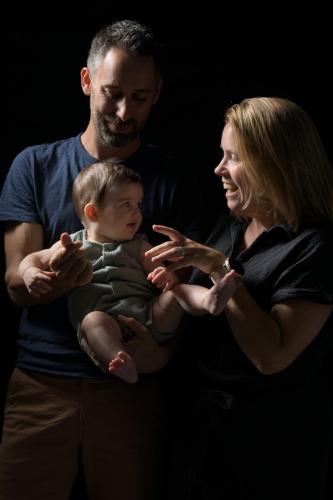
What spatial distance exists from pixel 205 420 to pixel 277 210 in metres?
0.65

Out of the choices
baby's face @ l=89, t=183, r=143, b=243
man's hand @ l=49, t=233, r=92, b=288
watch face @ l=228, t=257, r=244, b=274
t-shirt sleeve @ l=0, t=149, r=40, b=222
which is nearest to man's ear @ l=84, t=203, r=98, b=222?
baby's face @ l=89, t=183, r=143, b=243

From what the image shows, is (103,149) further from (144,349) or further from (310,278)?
(310,278)

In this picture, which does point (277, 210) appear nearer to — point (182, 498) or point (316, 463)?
point (316, 463)

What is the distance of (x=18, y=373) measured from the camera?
2.62 meters

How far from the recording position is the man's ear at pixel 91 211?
2.37 meters

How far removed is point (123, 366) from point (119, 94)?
2.93 ft

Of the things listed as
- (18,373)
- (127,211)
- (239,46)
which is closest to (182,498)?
(18,373)

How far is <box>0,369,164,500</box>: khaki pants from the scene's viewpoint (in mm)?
2482

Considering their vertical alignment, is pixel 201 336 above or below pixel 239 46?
below

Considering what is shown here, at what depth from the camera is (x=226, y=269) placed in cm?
218

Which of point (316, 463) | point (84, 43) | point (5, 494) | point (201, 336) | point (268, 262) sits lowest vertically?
point (5, 494)

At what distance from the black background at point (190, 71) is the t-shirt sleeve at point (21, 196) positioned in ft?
1.45

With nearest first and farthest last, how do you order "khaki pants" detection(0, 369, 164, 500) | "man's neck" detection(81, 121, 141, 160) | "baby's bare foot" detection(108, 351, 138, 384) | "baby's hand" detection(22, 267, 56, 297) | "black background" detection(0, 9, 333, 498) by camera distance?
"baby's bare foot" detection(108, 351, 138, 384), "baby's hand" detection(22, 267, 56, 297), "khaki pants" detection(0, 369, 164, 500), "man's neck" detection(81, 121, 141, 160), "black background" detection(0, 9, 333, 498)

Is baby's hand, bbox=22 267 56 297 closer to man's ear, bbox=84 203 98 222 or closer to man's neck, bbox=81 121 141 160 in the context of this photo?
man's ear, bbox=84 203 98 222
